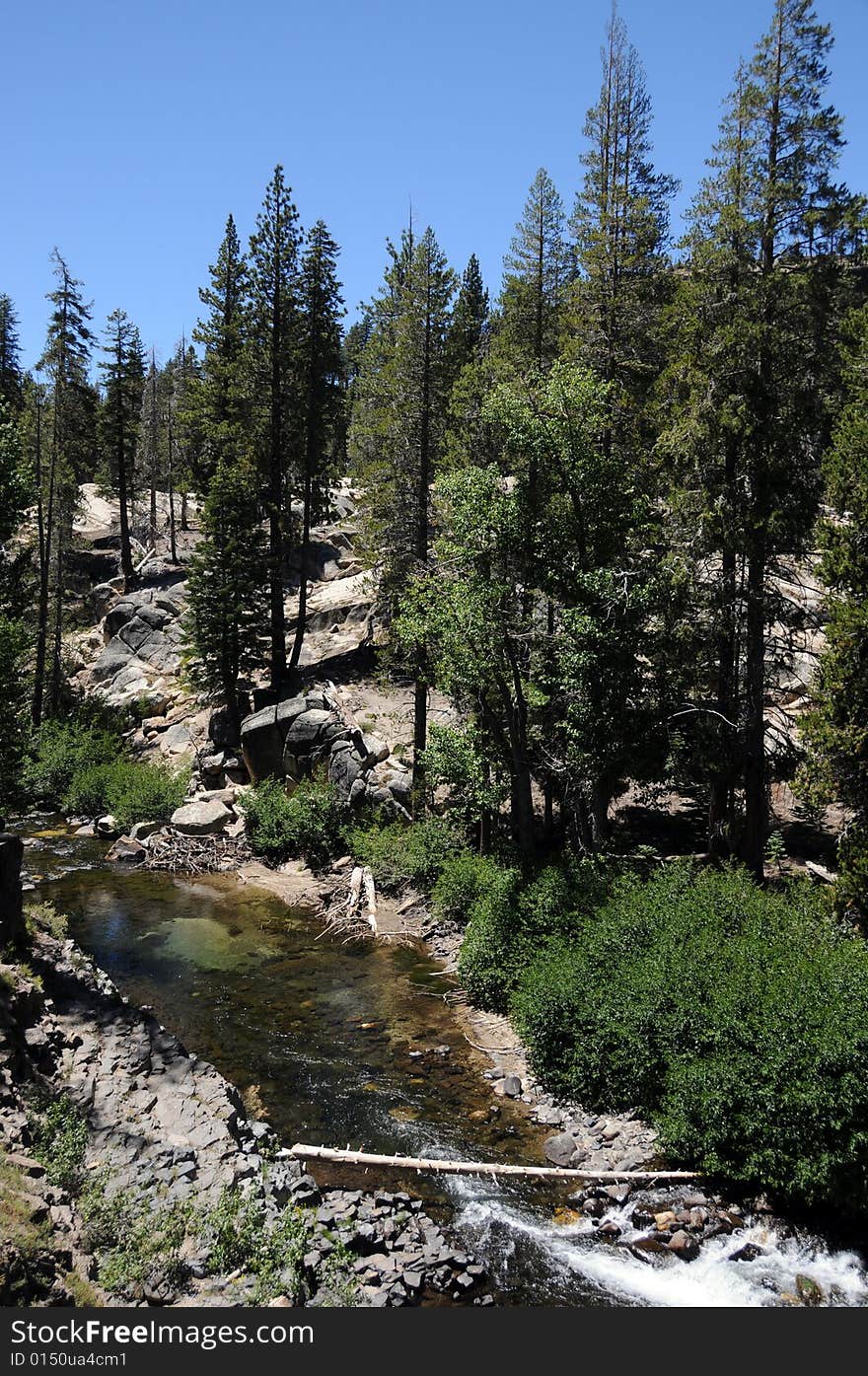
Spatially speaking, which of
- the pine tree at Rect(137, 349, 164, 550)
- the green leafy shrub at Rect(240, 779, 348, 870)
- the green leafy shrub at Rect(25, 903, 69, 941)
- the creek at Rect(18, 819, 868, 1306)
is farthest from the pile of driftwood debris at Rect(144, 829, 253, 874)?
the pine tree at Rect(137, 349, 164, 550)

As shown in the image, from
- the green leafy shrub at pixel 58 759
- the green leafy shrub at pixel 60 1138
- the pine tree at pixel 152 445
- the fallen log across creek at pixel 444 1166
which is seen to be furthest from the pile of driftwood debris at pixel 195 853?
the pine tree at pixel 152 445

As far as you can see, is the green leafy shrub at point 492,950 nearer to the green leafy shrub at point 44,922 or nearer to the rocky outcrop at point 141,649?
the green leafy shrub at point 44,922

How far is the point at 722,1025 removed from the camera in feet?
34.1

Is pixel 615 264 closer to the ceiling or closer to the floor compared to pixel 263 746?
closer to the ceiling

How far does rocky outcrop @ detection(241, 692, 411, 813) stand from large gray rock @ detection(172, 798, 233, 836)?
1951mm

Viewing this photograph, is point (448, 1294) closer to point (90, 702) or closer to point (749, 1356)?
point (749, 1356)

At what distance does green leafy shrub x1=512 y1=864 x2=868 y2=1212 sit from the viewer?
9.27 metres

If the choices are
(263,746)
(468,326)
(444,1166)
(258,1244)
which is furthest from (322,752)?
(468,326)

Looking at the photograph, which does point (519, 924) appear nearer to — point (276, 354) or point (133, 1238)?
point (133, 1238)

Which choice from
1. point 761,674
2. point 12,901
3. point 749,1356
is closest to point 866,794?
point 761,674

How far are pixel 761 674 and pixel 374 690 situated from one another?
17321 millimetres

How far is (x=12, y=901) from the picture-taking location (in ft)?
45.0

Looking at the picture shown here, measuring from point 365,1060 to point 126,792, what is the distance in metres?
17.8

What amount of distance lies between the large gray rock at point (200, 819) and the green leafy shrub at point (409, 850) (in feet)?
19.0
